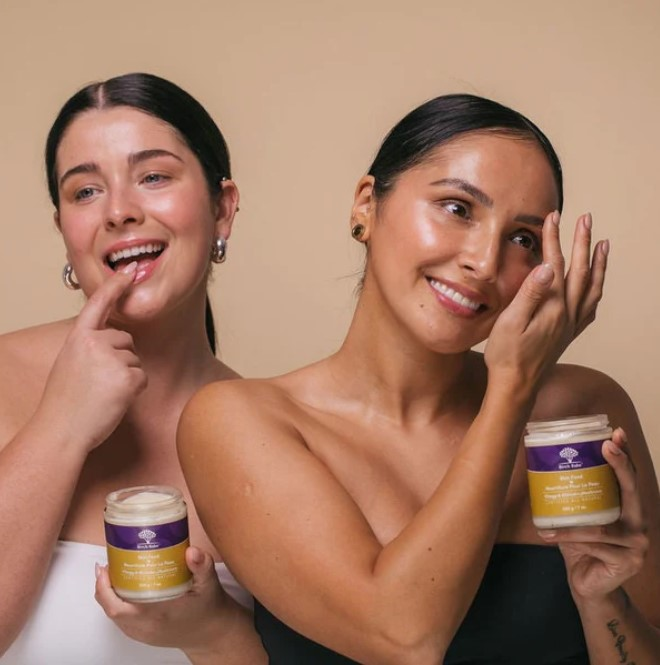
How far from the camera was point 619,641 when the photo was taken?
1.81 metres

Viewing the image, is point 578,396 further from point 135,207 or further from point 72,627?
point 72,627

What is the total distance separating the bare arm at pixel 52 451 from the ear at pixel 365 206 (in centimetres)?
40

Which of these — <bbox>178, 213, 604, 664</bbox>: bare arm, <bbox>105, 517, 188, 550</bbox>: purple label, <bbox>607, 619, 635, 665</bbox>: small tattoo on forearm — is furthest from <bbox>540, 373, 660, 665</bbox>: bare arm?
<bbox>105, 517, 188, 550</bbox>: purple label

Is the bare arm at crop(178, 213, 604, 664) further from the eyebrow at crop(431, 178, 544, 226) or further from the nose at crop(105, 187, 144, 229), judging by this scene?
the nose at crop(105, 187, 144, 229)

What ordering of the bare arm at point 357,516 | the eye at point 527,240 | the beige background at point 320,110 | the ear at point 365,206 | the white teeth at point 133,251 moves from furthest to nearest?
1. the beige background at point 320,110
2. the white teeth at point 133,251
3. the ear at point 365,206
4. the eye at point 527,240
5. the bare arm at point 357,516

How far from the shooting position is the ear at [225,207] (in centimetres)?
220

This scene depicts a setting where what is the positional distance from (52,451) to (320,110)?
128 centimetres

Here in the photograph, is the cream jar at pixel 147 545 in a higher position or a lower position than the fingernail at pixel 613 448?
lower

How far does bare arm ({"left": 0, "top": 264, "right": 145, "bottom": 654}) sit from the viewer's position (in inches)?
74.4

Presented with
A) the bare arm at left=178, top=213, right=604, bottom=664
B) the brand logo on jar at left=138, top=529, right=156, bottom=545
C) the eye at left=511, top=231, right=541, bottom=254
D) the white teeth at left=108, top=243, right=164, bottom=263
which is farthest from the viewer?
the white teeth at left=108, top=243, right=164, bottom=263

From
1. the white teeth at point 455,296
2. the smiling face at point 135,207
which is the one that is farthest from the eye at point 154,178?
the white teeth at point 455,296

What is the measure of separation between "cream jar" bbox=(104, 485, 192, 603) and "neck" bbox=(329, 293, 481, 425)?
34 cm

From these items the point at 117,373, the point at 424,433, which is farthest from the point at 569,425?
the point at 117,373

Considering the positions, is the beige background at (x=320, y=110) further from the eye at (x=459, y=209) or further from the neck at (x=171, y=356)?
the eye at (x=459, y=209)
